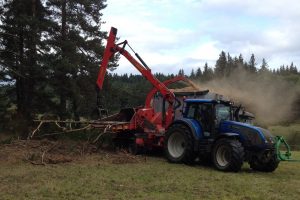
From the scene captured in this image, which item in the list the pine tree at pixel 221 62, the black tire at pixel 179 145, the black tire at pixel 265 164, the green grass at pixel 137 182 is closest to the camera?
the green grass at pixel 137 182

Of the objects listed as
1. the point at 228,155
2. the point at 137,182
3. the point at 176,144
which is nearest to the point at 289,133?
the point at 176,144

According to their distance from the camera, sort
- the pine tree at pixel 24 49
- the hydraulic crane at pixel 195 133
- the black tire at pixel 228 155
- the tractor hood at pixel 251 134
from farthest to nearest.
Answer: the pine tree at pixel 24 49 → the hydraulic crane at pixel 195 133 → the tractor hood at pixel 251 134 → the black tire at pixel 228 155

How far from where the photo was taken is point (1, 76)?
2788 cm

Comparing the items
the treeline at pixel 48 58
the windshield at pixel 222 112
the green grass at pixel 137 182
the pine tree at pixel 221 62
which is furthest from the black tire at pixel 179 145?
the pine tree at pixel 221 62

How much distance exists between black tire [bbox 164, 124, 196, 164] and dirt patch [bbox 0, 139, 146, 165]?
101 cm

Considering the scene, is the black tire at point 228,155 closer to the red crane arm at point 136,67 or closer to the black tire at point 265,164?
the black tire at point 265,164

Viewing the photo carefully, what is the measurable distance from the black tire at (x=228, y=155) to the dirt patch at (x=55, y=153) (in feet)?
9.48

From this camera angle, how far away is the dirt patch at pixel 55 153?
14.7 m

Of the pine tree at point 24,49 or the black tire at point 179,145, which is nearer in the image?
A: the black tire at point 179,145

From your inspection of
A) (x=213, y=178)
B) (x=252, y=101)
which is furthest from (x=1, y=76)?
(x=213, y=178)

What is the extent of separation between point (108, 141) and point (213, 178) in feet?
24.0

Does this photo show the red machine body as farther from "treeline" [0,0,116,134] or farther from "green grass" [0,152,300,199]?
"treeline" [0,0,116,134]

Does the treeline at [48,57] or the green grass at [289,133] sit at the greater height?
the treeline at [48,57]

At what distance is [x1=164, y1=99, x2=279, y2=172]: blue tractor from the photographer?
14.0 metres
